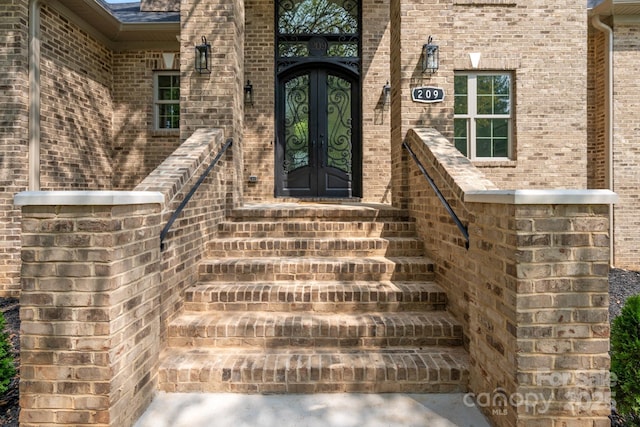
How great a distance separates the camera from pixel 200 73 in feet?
13.3

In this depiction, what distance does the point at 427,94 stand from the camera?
13.6 feet

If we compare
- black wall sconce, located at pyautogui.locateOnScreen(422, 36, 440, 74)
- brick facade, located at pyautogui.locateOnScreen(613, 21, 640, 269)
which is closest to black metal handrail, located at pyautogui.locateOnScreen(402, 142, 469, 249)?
black wall sconce, located at pyautogui.locateOnScreen(422, 36, 440, 74)

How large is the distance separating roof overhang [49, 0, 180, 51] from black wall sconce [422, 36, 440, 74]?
202 inches

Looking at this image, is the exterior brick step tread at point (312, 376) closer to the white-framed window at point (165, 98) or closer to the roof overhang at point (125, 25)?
the white-framed window at point (165, 98)

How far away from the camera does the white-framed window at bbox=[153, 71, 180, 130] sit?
25.1 ft

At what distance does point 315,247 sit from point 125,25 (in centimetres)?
649

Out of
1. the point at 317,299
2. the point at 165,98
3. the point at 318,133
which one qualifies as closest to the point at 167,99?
the point at 165,98

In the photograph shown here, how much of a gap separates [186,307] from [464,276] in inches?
86.6

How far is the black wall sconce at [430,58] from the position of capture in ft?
13.4

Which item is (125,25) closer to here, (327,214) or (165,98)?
(165,98)

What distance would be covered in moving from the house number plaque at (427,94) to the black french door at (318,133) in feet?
9.18

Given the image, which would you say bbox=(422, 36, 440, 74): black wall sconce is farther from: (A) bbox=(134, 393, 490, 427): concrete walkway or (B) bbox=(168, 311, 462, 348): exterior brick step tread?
(A) bbox=(134, 393, 490, 427): concrete walkway

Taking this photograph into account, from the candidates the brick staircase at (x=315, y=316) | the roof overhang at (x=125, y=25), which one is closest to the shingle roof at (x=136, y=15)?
the roof overhang at (x=125, y=25)

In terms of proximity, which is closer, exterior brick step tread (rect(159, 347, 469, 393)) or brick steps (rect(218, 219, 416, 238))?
exterior brick step tread (rect(159, 347, 469, 393))
